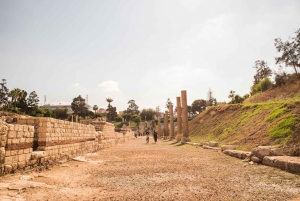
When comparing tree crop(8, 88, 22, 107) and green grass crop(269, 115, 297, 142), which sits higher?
tree crop(8, 88, 22, 107)

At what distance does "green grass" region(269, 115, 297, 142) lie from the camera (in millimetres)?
10672

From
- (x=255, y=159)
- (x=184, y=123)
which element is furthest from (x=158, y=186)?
(x=184, y=123)

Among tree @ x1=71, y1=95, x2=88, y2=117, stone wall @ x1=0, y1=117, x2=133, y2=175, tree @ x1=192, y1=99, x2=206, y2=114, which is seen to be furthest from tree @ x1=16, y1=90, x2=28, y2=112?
tree @ x1=192, y1=99, x2=206, y2=114

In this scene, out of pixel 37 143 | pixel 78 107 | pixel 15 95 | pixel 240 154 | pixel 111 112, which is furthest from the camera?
pixel 111 112

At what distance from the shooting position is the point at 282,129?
11.3 metres

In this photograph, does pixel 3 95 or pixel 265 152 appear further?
pixel 3 95

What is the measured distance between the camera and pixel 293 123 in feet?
36.3

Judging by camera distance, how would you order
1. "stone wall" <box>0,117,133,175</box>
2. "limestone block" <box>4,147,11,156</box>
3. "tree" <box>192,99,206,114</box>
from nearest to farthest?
"limestone block" <box>4,147,11,156</box> < "stone wall" <box>0,117,133,175</box> < "tree" <box>192,99,206,114</box>

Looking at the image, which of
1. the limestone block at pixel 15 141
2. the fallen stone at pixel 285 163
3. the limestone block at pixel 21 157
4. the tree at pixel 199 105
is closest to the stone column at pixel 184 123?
the fallen stone at pixel 285 163

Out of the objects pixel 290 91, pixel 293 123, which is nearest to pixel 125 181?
pixel 293 123

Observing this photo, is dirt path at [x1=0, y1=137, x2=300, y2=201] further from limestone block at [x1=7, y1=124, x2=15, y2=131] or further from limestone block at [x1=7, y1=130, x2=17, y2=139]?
limestone block at [x1=7, y1=124, x2=15, y2=131]

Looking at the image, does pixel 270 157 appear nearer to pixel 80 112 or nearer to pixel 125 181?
pixel 125 181

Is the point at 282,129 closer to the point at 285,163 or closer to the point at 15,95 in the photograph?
the point at 285,163

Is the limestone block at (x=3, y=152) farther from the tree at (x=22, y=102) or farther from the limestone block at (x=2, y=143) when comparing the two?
the tree at (x=22, y=102)
